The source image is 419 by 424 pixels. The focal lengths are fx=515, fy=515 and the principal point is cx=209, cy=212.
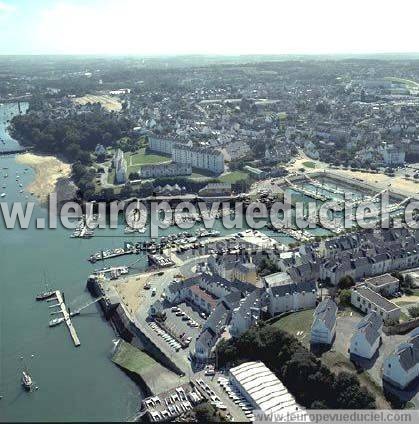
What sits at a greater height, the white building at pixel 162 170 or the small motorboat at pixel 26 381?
the white building at pixel 162 170

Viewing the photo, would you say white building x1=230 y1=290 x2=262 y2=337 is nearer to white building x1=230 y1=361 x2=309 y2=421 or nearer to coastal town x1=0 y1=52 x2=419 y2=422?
coastal town x1=0 y1=52 x2=419 y2=422

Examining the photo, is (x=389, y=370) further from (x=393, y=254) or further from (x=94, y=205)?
(x=94, y=205)

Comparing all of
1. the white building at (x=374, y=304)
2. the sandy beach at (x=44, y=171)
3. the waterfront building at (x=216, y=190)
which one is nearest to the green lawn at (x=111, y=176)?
the sandy beach at (x=44, y=171)

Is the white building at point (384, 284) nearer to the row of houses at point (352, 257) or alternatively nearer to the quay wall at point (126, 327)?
the row of houses at point (352, 257)

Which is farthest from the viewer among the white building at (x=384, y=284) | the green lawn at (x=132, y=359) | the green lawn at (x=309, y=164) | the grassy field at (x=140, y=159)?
the grassy field at (x=140, y=159)

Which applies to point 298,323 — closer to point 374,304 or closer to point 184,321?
point 374,304

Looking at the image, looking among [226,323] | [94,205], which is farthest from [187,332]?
[94,205]

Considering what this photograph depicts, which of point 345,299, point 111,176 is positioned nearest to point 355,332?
point 345,299
